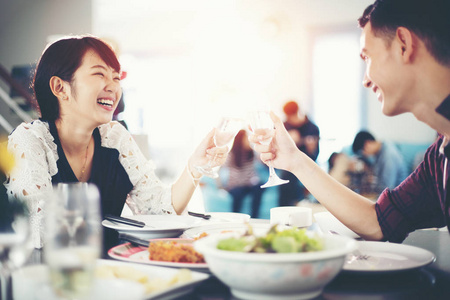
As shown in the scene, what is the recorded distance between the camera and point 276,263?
0.69 meters

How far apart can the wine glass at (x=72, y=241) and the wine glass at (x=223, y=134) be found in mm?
857

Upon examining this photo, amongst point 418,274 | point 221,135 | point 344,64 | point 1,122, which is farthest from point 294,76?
point 418,274

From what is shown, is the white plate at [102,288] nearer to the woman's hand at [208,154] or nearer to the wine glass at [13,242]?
the wine glass at [13,242]

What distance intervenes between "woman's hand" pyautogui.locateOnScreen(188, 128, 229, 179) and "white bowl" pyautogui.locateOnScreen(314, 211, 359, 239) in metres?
0.47

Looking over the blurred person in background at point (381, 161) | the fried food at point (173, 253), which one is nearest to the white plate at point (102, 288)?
the fried food at point (173, 253)

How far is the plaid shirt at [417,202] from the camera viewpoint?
4.45ft

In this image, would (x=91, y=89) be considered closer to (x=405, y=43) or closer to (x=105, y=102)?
(x=105, y=102)

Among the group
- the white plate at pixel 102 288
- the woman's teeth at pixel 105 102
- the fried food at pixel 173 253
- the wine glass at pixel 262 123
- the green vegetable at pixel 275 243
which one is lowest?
the fried food at pixel 173 253

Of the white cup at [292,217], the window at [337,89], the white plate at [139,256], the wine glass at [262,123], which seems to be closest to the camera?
the white plate at [139,256]

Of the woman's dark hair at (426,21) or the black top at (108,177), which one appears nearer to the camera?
the woman's dark hair at (426,21)

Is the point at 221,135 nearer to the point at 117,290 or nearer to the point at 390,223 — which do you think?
the point at 390,223

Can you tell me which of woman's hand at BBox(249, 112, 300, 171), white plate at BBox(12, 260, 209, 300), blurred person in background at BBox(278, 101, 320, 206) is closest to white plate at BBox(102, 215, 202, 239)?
woman's hand at BBox(249, 112, 300, 171)

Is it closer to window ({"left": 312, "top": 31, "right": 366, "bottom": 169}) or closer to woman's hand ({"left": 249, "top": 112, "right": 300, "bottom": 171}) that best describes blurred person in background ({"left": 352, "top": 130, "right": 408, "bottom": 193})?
window ({"left": 312, "top": 31, "right": 366, "bottom": 169})

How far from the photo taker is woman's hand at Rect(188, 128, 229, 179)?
1742 mm
